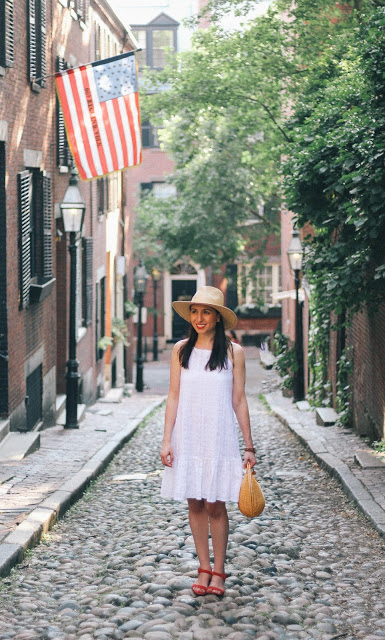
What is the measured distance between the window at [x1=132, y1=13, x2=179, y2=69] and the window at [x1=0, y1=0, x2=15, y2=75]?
33.8m

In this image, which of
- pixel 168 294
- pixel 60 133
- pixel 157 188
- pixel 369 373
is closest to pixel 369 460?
pixel 369 373

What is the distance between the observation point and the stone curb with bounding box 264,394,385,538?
7.97m

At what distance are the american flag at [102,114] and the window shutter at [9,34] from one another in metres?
1.13

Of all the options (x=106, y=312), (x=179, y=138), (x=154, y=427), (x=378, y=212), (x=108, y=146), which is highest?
(x=179, y=138)

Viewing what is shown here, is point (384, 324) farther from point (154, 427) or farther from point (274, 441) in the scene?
point (154, 427)

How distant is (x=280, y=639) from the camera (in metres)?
5.07

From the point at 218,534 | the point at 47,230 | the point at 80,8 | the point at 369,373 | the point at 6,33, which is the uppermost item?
the point at 80,8

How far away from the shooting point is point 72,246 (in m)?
14.6

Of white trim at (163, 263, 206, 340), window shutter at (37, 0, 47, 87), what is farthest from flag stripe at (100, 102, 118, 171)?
white trim at (163, 263, 206, 340)

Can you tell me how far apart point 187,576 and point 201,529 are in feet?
1.77

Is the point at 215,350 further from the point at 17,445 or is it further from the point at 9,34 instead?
the point at 9,34

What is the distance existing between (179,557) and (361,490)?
2745 millimetres

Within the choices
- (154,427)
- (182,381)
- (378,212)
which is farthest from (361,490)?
(154,427)

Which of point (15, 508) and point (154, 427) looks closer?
point (15, 508)
